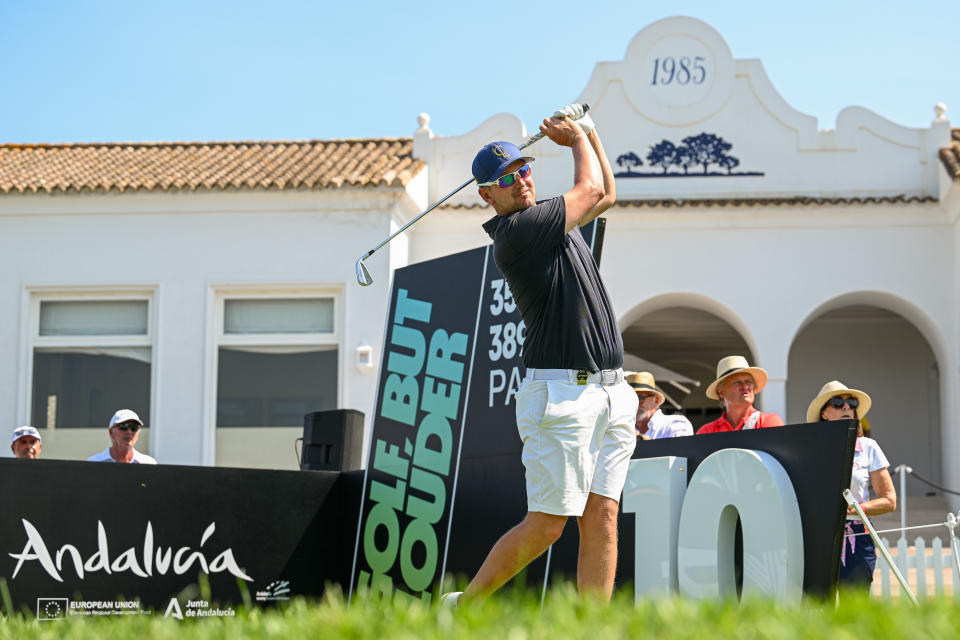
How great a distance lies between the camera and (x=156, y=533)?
6590 mm

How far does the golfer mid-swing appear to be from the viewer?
170 inches

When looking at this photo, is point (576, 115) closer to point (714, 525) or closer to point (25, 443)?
point (714, 525)

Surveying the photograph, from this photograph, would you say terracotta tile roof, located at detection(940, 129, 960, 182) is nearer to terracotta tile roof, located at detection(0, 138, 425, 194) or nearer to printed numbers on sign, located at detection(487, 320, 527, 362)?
terracotta tile roof, located at detection(0, 138, 425, 194)

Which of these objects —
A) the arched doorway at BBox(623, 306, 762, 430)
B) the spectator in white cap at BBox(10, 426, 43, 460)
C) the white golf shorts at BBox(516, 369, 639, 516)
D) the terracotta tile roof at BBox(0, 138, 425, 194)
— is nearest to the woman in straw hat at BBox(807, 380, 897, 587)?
the white golf shorts at BBox(516, 369, 639, 516)

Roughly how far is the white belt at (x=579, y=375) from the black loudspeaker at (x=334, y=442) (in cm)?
362

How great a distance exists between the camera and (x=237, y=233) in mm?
14906

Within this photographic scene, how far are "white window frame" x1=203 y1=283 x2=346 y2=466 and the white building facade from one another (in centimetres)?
3

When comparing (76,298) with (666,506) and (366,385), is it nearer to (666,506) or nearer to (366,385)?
(366,385)

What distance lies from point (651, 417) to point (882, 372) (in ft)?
43.3

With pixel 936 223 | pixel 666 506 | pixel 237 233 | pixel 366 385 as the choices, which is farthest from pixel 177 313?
pixel 666 506

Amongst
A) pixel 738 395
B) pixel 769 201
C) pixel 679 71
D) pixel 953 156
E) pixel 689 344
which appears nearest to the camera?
pixel 738 395

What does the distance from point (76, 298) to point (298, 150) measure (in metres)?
3.57

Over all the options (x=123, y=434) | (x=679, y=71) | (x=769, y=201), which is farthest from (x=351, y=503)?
(x=679, y=71)

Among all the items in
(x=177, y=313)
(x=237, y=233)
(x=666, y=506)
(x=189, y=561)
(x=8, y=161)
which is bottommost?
(x=189, y=561)
